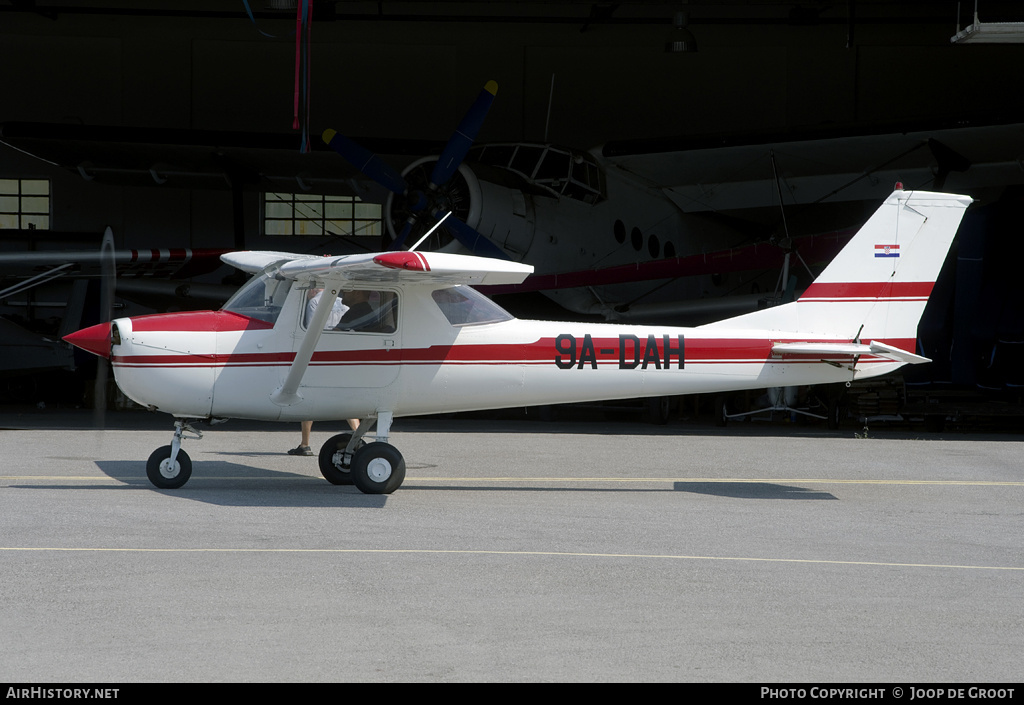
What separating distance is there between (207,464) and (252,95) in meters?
17.0

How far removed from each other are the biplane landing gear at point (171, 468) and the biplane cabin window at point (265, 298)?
103 centimetres

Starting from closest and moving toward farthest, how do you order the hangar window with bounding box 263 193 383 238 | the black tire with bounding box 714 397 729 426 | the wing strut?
the wing strut
the black tire with bounding box 714 397 729 426
the hangar window with bounding box 263 193 383 238

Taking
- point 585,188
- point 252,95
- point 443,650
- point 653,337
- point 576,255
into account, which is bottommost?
point 443,650

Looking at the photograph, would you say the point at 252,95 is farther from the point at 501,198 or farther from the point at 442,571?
the point at 442,571

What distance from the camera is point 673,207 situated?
65.1ft

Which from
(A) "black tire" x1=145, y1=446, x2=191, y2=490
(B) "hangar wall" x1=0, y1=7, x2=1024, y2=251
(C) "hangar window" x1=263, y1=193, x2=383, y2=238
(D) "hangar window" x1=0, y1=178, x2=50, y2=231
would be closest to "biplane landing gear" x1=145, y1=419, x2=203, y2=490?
(A) "black tire" x1=145, y1=446, x2=191, y2=490

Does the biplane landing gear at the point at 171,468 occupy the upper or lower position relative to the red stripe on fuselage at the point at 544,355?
lower

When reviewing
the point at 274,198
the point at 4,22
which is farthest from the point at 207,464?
the point at 4,22

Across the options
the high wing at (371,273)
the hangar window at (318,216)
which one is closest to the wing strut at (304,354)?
the high wing at (371,273)

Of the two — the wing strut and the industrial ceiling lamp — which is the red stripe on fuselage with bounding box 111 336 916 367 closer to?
the wing strut

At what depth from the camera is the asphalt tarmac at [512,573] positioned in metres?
4.26

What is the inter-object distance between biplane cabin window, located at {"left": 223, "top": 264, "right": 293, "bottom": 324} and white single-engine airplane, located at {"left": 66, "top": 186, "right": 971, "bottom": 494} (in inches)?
0.5

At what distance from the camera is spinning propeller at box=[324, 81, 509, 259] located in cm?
1571

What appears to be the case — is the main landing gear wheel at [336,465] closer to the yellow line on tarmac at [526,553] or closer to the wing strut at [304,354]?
the wing strut at [304,354]
